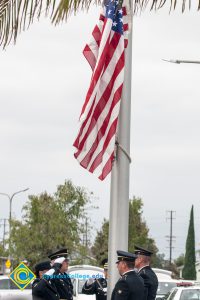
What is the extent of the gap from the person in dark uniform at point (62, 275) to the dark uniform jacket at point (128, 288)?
2920 millimetres

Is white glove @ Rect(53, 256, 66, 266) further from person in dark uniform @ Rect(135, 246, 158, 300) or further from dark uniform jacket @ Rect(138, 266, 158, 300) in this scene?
dark uniform jacket @ Rect(138, 266, 158, 300)

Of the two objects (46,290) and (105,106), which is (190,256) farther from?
(105,106)

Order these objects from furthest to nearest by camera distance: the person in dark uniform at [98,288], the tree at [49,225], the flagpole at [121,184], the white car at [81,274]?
the tree at [49,225], the white car at [81,274], the person in dark uniform at [98,288], the flagpole at [121,184]

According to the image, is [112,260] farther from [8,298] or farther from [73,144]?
[8,298]

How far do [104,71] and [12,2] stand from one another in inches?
107

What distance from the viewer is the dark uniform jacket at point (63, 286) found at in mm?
14000

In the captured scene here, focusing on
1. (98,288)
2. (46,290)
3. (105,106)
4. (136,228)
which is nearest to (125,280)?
(105,106)

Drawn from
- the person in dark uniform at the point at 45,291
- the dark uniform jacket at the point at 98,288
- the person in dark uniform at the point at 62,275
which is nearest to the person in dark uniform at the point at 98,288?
the dark uniform jacket at the point at 98,288

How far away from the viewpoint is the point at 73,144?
384 inches

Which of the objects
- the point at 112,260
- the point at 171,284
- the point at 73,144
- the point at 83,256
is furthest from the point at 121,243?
the point at 83,256

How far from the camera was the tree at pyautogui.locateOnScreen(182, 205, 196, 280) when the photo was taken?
10344 cm

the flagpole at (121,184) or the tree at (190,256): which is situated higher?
the flagpole at (121,184)

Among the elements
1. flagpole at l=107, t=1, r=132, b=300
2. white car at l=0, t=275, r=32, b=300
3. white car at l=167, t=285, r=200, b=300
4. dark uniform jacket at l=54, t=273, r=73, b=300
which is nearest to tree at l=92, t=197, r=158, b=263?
white car at l=0, t=275, r=32, b=300

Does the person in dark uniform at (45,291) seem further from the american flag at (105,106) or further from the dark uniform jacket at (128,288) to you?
the american flag at (105,106)
